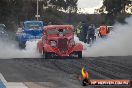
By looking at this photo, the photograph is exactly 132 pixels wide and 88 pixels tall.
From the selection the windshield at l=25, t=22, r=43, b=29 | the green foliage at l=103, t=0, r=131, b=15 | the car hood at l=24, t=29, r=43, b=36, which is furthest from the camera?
the green foliage at l=103, t=0, r=131, b=15

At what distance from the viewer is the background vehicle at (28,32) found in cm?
3542

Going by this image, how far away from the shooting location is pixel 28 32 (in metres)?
39.6

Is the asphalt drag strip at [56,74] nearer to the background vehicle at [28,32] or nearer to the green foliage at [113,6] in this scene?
the background vehicle at [28,32]

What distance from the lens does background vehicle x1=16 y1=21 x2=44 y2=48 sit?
3542 cm

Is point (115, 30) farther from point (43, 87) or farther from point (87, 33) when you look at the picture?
point (43, 87)

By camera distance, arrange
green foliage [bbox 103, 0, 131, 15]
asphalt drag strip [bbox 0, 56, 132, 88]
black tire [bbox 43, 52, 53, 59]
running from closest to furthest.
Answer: asphalt drag strip [bbox 0, 56, 132, 88] → black tire [bbox 43, 52, 53, 59] → green foliage [bbox 103, 0, 131, 15]

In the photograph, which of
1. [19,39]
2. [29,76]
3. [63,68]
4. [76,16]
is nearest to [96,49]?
[19,39]

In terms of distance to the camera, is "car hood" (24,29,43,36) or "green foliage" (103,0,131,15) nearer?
"car hood" (24,29,43,36)

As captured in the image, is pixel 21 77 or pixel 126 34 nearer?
pixel 21 77

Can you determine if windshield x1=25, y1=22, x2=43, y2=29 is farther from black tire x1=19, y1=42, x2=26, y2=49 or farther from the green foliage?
the green foliage

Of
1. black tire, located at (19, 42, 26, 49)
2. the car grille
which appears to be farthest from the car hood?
the car grille

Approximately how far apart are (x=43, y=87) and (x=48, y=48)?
12.1 m

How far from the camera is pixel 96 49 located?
2962 centimetres

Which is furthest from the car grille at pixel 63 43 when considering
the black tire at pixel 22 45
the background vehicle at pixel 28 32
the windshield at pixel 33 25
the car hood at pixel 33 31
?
the windshield at pixel 33 25
